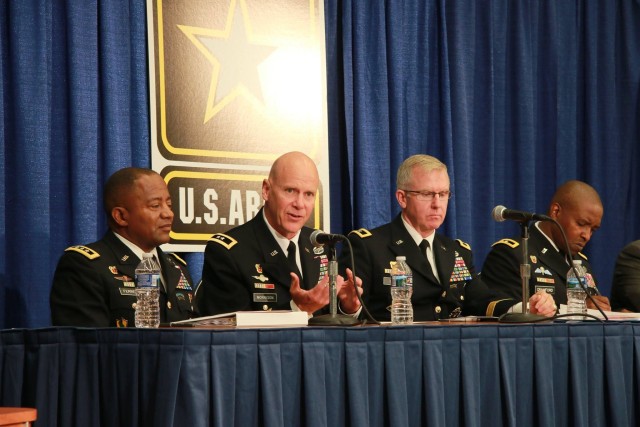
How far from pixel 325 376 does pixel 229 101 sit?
238cm

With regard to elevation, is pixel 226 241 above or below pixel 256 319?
above

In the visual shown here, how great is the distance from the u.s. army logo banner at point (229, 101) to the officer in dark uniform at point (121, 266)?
22.3 inches

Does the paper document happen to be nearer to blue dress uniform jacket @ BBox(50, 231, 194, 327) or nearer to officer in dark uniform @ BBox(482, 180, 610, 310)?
blue dress uniform jacket @ BBox(50, 231, 194, 327)

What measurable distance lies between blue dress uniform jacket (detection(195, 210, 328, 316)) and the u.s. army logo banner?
2.36 feet

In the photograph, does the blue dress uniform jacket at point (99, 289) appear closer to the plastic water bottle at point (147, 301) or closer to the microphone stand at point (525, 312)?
the plastic water bottle at point (147, 301)

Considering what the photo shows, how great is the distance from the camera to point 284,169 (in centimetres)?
391

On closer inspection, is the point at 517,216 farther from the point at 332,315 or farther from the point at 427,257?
the point at 427,257

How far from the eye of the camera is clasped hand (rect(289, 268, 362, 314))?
3234mm

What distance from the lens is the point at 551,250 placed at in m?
4.75

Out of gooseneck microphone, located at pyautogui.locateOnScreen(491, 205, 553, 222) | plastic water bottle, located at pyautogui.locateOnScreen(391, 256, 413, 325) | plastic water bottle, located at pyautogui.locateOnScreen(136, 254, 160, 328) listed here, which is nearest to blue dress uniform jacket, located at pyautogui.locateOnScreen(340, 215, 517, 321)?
plastic water bottle, located at pyautogui.locateOnScreen(391, 256, 413, 325)

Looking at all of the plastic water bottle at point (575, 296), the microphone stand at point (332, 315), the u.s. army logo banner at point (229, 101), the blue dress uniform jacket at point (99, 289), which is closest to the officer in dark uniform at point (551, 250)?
the plastic water bottle at point (575, 296)

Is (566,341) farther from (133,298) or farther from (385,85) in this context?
(385,85)

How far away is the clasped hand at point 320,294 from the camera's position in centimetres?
323

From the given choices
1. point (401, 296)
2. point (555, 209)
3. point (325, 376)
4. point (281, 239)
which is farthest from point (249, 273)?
point (555, 209)
